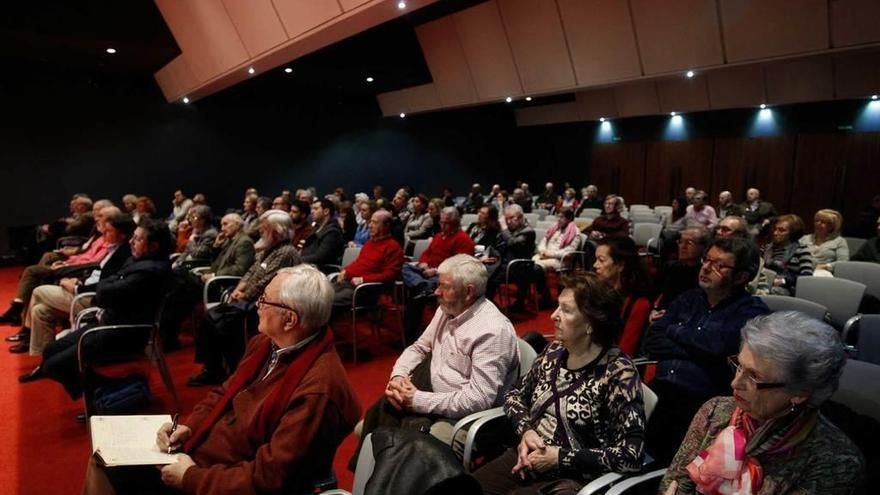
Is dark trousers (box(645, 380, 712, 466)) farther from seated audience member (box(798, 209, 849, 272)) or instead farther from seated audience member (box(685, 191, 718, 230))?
seated audience member (box(685, 191, 718, 230))

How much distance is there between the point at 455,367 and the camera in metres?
2.44

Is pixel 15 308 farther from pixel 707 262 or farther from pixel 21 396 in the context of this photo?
pixel 707 262

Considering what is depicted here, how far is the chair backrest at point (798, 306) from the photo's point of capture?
298 cm

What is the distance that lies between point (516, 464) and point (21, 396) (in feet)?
12.6

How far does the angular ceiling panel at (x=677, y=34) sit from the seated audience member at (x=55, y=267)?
Result: 20.7ft

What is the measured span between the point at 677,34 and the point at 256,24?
4.95 m

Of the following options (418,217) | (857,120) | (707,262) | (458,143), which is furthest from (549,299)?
(458,143)

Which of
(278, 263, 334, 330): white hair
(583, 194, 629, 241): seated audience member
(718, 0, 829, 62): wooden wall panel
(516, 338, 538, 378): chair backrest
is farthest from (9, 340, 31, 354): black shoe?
(718, 0, 829, 62): wooden wall panel

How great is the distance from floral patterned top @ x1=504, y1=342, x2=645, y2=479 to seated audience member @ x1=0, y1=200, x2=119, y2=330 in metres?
4.14

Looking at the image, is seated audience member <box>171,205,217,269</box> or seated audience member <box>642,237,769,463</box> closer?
seated audience member <box>642,237,769,463</box>

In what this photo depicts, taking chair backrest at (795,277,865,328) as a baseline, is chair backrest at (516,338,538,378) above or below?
above

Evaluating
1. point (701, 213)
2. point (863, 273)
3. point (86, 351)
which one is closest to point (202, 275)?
point (86, 351)

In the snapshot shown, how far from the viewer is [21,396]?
3922 mm

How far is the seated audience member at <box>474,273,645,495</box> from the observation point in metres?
1.80
